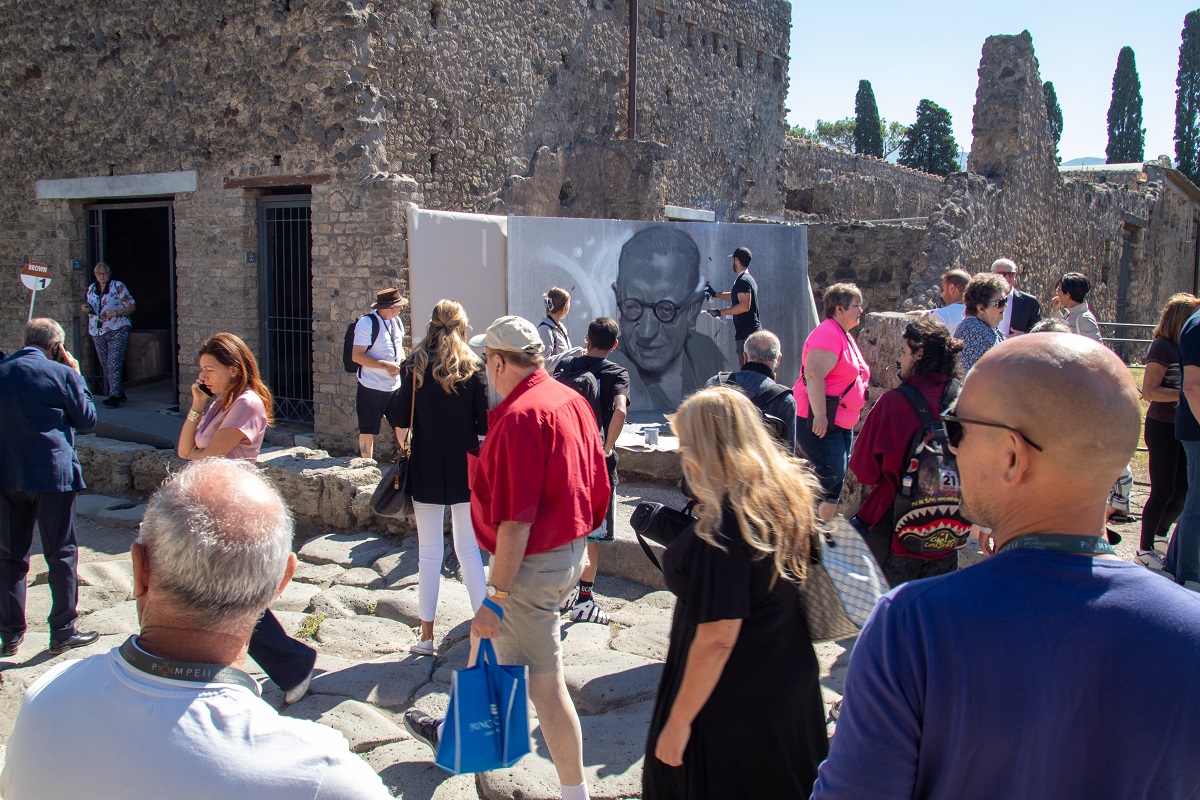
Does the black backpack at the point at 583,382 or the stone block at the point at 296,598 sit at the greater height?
the black backpack at the point at 583,382

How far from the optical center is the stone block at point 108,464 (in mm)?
8523

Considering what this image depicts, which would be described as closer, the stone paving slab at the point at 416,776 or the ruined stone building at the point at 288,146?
the stone paving slab at the point at 416,776

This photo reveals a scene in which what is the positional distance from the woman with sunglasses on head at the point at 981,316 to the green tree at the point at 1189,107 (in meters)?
40.0

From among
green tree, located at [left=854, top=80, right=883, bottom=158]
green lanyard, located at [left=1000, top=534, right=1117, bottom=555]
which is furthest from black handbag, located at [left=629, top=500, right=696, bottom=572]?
green tree, located at [left=854, top=80, right=883, bottom=158]

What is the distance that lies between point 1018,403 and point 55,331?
5131 millimetres

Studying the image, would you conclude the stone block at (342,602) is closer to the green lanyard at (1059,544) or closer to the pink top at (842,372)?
the pink top at (842,372)

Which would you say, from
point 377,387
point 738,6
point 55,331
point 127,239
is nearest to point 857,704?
point 55,331

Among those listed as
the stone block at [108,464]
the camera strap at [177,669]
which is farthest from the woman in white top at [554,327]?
the camera strap at [177,669]

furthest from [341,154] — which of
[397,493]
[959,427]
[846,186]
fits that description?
[846,186]

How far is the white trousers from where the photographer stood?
14.4 feet

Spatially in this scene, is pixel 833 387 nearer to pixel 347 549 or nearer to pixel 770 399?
pixel 770 399

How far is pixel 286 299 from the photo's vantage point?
9477mm

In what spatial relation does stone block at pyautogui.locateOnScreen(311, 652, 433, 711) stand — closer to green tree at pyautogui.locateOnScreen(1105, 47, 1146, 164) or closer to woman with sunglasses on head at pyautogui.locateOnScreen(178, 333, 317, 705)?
woman with sunglasses on head at pyautogui.locateOnScreen(178, 333, 317, 705)

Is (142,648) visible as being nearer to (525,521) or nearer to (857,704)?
(857,704)
